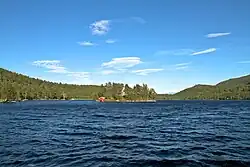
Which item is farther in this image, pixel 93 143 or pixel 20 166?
pixel 93 143

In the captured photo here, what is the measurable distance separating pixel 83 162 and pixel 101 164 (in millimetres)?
1708

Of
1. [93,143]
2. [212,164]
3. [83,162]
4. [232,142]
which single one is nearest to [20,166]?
[83,162]

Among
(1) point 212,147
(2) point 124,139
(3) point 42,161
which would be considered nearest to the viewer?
(3) point 42,161

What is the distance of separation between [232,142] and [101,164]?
19286 millimetres

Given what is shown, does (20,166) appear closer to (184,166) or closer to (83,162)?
(83,162)

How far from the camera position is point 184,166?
24641 mm

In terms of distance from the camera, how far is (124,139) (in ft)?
131

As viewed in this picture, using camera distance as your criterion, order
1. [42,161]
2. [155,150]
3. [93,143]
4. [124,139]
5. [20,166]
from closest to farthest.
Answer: [20,166], [42,161], [155,150], [93,143], [124,139]

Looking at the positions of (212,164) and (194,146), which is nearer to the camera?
(212,164)

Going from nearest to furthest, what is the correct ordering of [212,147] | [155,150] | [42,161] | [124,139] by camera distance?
[42,161]
[155,150]
[212,147]
[124,139]

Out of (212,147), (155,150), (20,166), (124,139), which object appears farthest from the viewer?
(124,139)

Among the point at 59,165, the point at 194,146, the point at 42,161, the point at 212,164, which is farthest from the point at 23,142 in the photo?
the point at 212,164

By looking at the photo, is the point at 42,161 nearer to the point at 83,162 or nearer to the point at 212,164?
the point at 83,162

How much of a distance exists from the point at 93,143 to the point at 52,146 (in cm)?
498
